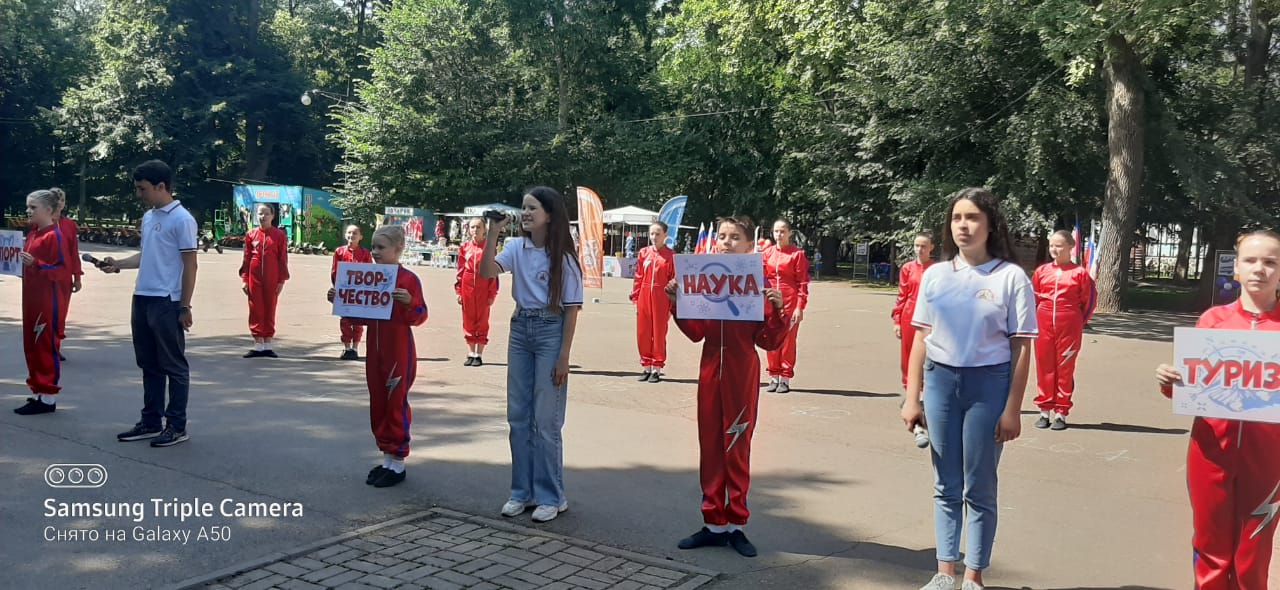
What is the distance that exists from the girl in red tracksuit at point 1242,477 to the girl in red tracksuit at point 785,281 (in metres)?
6.19

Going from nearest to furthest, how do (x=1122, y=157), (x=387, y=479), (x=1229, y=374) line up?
(x=1229, y=374) → (x=387, y=479) → (x=1122, y=157)

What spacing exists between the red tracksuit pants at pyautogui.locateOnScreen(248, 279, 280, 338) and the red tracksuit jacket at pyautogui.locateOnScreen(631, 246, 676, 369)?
14.5ft

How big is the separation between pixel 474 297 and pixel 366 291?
5.64 metres

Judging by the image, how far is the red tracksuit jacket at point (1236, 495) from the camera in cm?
363

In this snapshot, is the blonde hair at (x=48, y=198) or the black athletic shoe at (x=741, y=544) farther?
the blonde hair at (x=48, y=198)

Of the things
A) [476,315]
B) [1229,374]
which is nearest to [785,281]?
[476,315]

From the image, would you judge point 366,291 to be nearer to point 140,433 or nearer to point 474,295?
point 140,433

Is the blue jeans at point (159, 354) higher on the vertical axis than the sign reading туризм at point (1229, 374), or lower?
lower

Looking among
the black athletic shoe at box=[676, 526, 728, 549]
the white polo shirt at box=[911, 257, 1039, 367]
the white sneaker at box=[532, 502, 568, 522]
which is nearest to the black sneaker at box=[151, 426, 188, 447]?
the white sneaker at box=[532, 502, 568, 522]

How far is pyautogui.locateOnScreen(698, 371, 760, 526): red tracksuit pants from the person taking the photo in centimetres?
496

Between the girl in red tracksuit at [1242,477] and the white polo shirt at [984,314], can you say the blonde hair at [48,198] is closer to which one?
the white polo shirt at [984,314]

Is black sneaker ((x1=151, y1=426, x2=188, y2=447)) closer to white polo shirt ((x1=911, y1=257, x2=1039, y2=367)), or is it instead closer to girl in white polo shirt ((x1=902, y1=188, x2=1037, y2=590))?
girl in white polo shirt ((x1=902, y1=188, x2=1037, y2=590))

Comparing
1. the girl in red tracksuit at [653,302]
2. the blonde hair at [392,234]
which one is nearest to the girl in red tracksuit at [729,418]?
the blonde hair at [392,234]

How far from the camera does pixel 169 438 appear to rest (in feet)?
22.4
